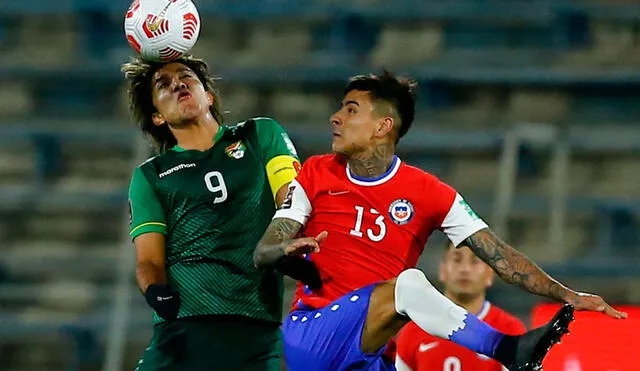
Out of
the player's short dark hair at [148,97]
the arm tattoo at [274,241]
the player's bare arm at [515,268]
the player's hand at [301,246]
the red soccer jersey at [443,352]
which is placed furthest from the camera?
the red soccer jersey at [443,352]

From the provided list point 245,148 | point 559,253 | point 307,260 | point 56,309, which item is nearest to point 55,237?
point 56,309

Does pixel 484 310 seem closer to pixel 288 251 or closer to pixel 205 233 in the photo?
pixel 205 233

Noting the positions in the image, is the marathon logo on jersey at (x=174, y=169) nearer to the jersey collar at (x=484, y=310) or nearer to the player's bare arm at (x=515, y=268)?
the player's bare arm at (x=515, y=268)

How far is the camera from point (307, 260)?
12.2 feet

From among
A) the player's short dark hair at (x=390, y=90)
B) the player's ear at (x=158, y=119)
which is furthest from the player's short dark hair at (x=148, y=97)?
the player's short dark hair at (x=390, y=90)

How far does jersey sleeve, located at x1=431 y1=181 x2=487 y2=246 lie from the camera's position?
12.4 ft

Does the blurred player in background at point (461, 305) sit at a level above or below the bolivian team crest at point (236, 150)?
below

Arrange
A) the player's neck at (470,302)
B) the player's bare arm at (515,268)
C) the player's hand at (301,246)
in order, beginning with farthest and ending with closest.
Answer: the player's neck at (470,302) < the player's bare arm at (515,268) < the player's hand at (301,246)

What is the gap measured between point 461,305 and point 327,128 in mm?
2877

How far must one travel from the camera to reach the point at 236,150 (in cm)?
416

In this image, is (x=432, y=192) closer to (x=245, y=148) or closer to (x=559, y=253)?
(x=245, y=148)

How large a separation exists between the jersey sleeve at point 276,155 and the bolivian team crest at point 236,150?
67 millimetres

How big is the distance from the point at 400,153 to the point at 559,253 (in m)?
1.26

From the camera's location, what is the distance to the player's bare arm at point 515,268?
362cm
